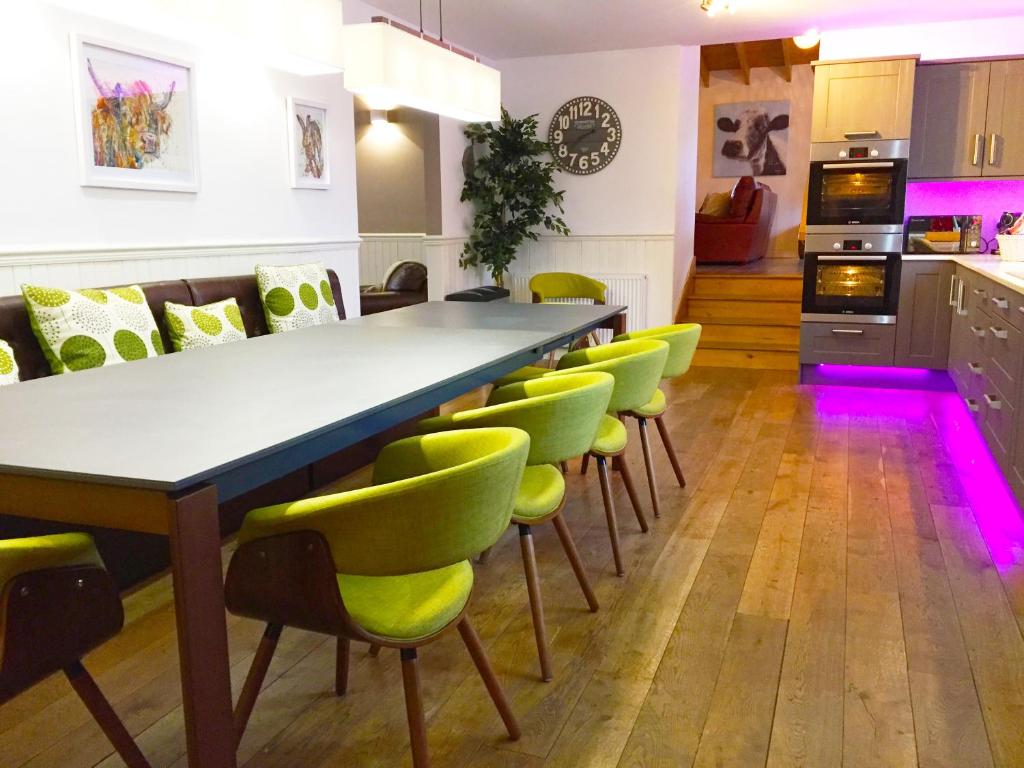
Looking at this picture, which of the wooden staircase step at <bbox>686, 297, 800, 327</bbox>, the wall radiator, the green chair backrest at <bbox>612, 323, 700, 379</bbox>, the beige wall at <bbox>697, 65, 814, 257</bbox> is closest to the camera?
the green chair backrest at <bbox>612, 323, 700, 379</bbox>

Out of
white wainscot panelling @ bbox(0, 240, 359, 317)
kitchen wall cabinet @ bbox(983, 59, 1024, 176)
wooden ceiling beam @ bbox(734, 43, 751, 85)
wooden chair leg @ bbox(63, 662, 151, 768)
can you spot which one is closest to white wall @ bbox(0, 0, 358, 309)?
white wainscot panelling @ bbox(0, 240, 359, 317)

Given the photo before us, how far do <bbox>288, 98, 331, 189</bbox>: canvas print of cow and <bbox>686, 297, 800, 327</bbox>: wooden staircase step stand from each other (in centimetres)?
361

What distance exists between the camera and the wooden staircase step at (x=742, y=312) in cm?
731

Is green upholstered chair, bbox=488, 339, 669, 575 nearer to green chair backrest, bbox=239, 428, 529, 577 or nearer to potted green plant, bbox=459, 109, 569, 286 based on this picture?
green chair backrest, bbox=239, 428, 529, 577

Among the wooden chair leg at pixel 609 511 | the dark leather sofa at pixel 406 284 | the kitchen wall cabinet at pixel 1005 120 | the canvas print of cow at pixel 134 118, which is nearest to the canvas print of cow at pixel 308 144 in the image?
the canvas print of cow at pixel 134 118

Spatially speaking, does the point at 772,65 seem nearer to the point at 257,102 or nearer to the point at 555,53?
the point at 555,53

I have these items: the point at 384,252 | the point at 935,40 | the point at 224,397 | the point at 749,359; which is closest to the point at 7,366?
the point at 224,397

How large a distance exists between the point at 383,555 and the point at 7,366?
195cm

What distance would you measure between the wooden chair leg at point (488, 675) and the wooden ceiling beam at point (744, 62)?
9.59 metres

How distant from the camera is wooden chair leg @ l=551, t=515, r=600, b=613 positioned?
2.37 metres

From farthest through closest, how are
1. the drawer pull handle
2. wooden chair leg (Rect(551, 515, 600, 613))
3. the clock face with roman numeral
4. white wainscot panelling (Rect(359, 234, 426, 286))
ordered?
white wainscot panelling (Rect(359, 234, 426, 286))
the clock face with roman numeral
the drawer pull handle
wooden chair leg (Rect(551, 515, 600, 613))

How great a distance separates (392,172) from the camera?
28.7ft

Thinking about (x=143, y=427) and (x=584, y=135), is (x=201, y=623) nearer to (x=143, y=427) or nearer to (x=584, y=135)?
(x=143, y=427)

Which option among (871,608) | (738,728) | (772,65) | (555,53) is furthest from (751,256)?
(738,728)
